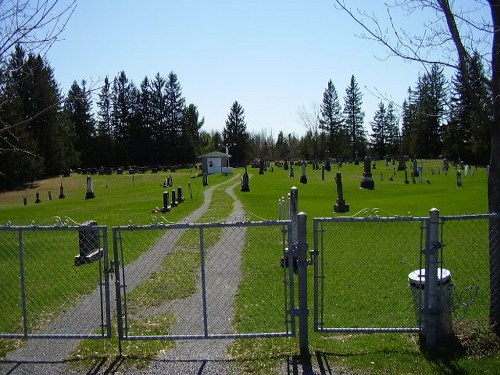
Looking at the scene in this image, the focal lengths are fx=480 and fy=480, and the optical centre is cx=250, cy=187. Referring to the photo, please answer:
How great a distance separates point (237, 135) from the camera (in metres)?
100

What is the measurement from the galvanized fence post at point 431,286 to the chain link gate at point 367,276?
105mm

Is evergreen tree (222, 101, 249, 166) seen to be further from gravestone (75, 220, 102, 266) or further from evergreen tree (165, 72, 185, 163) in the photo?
gravestone (75, 220, 102, 266)

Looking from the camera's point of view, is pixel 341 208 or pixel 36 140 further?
pixel 36 140

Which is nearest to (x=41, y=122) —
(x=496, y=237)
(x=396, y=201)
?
(x=396, y=201)

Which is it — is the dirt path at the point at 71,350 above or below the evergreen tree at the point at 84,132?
below

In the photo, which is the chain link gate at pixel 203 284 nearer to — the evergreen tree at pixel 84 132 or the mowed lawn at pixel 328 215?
the mowed lawn at pixel 328 215

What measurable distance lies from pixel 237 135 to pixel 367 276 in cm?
9100

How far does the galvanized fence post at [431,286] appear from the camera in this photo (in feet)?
18.6

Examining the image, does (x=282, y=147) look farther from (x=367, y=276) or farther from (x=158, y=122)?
(x=367, y=276)

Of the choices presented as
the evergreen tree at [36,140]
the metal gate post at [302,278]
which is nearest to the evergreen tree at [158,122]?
the evergreen tree at [36,140]

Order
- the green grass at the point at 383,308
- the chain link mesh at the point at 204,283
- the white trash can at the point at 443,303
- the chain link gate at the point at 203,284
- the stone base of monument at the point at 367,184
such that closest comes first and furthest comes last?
the green grass at the point at 383,308
the white trash can at the point at 443,303
the chain link gate at the point at 203,284
the chain link mesh at the point at 204,283
the stone base of monument at the point at 367,184

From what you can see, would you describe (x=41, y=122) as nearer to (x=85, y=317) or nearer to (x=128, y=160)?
(x=128, y=160)

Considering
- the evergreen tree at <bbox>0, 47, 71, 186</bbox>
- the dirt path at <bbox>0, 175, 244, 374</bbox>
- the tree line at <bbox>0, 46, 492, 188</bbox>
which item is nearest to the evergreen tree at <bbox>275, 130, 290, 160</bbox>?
the tree line at <bbox>0, 46, 492, 188</bbox>

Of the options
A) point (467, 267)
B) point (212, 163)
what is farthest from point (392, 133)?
point (467, 267)
